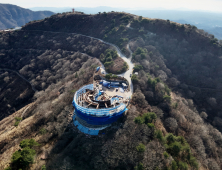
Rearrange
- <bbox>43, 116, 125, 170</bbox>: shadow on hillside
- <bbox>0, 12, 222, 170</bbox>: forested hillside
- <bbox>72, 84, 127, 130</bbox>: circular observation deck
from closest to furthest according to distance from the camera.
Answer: <bbox>43, 116, 125, 170</bbox>: shadow on hillside → <bbox>0, 12, 222, 170</bbox>: forested hillside → <bbox>72, 84, 127, 130</bbox>: circular observation deck

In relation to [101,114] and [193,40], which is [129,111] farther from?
[193,40]

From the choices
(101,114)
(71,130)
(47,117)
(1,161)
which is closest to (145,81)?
(101,114)

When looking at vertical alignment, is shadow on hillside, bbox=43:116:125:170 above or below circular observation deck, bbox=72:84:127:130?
below

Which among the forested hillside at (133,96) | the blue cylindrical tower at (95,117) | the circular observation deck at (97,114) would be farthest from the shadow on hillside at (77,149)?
Answer: the circular observation deck at (97,114)

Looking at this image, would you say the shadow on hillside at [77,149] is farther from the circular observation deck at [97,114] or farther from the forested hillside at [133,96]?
the circular observation deck at [97,114]

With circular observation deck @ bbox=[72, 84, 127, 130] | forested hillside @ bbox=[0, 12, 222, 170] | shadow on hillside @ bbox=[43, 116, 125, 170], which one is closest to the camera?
shadow on hillside @ bbox=[43, 116, 125, 170]

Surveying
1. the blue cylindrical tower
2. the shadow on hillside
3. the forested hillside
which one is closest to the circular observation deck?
the blue cylindrical tower

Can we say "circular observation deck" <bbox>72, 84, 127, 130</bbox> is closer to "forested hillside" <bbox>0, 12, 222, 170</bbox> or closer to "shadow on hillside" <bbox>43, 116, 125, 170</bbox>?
"shadow on hillside" <bbox>43, 116, 125, 170</bbox>

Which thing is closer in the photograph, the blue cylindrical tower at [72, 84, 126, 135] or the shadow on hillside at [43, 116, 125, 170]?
the shadow on hillside at [43, 116, 125, 170]

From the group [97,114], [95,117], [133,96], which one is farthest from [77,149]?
[133,96]
